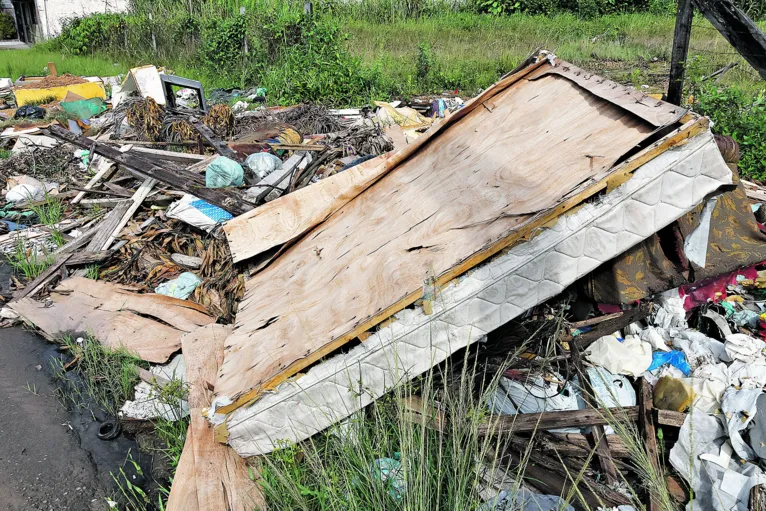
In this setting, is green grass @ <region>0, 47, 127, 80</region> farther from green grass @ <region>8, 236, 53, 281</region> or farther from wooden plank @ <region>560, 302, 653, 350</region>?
wooden plank @ <region>560, 302, 653, 350</region>

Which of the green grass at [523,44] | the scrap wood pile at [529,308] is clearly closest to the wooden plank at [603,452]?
the scrap wood pile at [529,308]

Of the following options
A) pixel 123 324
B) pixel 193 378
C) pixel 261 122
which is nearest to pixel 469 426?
pixel 193 378

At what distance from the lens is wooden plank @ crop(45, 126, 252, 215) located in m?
5.16

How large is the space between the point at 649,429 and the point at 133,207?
5.34 metres

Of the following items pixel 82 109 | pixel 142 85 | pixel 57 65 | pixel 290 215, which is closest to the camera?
pixel 290 215

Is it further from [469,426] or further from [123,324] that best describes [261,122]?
[469,426]

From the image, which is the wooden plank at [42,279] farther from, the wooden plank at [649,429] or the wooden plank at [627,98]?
the wooden plank at [649,429]

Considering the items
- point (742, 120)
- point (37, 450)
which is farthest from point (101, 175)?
point (742, 120)

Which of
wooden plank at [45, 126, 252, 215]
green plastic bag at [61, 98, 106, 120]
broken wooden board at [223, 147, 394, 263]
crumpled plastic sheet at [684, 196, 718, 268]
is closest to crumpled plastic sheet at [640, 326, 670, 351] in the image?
crumpled plastic sheet at [684, 196, 718, 268]

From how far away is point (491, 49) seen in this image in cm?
1320

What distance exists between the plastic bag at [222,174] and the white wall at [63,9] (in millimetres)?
17586

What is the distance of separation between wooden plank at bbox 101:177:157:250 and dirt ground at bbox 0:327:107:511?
4.84ft

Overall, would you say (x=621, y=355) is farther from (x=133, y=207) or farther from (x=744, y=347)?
(x=133, y=207)

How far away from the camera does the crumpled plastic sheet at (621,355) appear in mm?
2838
